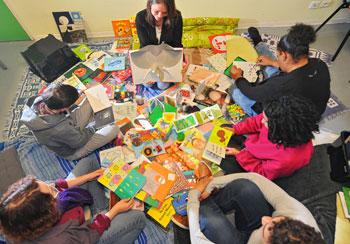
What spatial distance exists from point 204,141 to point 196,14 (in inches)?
67.2

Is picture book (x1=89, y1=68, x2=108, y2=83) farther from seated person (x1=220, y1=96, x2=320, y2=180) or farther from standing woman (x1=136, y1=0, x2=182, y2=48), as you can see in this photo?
seated person (x1=220, y1=96, x2=320, y2=180)

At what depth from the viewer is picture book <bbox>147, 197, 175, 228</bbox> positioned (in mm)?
1726

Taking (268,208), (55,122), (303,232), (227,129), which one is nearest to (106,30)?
(55,122)

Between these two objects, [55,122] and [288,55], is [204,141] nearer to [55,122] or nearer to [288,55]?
[288,55]

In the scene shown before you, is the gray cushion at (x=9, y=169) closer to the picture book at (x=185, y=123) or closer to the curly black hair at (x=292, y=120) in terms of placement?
the picture book at (x=185, y=123)

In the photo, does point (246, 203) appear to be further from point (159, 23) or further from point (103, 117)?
point (159, 23)

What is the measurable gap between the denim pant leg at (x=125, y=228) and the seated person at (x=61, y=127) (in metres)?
0.63

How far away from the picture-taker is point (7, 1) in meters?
2.69

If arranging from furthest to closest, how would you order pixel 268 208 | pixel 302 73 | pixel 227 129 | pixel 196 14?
pixel 196 14
pixel 227 129
pixel 302 73
pixel 268 208

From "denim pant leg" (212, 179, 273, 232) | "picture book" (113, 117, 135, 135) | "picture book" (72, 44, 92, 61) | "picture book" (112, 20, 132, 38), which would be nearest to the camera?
"denim pant leg" (212, 179, 273, 232)

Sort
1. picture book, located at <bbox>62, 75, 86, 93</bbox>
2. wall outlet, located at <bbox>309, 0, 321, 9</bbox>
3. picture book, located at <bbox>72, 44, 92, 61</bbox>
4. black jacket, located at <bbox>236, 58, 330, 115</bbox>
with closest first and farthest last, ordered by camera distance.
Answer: black jacket, located at <bbox>236, 58, 330, 115</bbox> < picture book, located at <bbox>62, 75, 86, 93</bbox> < picture book, located at <bbox>72, 44, 92, 61</bbox> < wall outlet, located at <bbox>309, 0, 321, 9</bbox>

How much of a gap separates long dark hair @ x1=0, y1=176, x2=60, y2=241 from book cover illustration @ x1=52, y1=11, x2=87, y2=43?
88.1 inches

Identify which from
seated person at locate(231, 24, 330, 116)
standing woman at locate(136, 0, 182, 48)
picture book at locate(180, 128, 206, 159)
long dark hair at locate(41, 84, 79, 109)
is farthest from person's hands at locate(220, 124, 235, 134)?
long dark hair at locate(41, 84, 79, 109)

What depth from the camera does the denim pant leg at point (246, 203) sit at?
1438 mm
